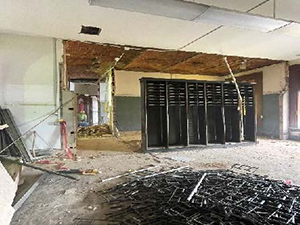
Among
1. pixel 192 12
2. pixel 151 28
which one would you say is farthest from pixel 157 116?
pixel 192 12

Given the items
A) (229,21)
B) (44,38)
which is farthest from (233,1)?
(44,38)

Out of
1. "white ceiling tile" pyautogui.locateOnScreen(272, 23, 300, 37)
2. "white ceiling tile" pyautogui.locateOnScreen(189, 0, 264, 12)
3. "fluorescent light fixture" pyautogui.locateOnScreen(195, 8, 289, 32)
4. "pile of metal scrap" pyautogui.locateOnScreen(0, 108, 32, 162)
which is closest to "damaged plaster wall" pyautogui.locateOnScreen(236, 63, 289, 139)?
"white ceiling tile" pyautogui.locateOnScreen(272, 23, 300, 37)

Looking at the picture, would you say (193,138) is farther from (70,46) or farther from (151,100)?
(70,46)

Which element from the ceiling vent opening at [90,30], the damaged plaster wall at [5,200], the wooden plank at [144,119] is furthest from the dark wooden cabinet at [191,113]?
the damaged plaster wall at [5,200]

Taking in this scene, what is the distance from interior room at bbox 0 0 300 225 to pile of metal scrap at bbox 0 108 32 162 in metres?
0.03

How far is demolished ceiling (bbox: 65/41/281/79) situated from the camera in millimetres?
6685

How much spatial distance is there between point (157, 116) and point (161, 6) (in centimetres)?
321

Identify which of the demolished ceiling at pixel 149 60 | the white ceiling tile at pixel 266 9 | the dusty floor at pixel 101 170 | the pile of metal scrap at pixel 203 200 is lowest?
the dusty floor at pixel 101 170

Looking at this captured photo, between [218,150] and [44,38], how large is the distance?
17.6 ft

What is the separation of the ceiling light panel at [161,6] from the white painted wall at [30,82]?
3.31 m

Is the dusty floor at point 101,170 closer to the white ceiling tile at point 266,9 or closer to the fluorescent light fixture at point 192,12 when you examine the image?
the fluorescent light fixture at point 192,12

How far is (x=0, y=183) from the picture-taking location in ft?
5.44

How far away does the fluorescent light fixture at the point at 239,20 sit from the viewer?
3211mm

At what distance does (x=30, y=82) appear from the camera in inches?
212
